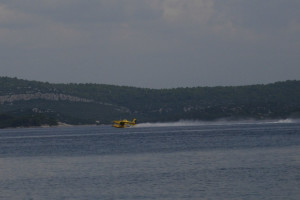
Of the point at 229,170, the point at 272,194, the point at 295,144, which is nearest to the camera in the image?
the point at 272,194

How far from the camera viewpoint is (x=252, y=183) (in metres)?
51.6

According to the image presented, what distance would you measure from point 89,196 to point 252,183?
12.4 m

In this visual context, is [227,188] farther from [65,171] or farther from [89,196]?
[65,171]

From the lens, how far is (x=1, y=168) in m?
73.1

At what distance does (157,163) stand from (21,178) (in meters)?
16.2

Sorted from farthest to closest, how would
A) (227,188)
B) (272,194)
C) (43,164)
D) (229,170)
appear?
(43,164), (229,170), (227,188), (272,194)

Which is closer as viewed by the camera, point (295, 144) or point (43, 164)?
point (43, 164)

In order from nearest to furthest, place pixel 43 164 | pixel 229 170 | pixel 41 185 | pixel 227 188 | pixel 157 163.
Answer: pixel 227 188, pixel 41 185, pixel 229 170, pixel 157 163, pixel 43 164

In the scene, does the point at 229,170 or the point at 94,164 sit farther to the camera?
the point at 94,164

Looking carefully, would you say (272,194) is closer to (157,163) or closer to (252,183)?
(252,183)

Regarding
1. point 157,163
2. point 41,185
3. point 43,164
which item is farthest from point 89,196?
point 43,164

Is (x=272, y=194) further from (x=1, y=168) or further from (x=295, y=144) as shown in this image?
(x=295, y=144)

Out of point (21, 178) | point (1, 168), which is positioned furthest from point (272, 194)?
point (1, 168)

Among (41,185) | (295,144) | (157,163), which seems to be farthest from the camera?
(295,144)
